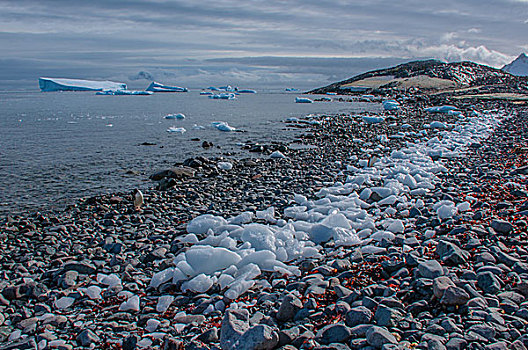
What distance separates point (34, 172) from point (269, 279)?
9399 mm

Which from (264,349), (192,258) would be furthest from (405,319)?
(192,258)

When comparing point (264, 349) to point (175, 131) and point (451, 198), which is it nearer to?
point (451, 198)

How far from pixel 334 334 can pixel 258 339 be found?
54 centimetres

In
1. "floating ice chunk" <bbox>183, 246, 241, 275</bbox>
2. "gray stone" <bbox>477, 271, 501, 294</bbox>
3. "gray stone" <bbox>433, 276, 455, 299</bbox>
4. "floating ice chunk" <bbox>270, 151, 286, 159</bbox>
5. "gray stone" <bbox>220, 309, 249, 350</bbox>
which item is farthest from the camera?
"floating ice chunk" <bbox>270, 151, 286, 159</bbox>

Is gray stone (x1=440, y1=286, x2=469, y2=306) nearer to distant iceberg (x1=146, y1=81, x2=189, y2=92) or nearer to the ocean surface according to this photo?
the ocean surface

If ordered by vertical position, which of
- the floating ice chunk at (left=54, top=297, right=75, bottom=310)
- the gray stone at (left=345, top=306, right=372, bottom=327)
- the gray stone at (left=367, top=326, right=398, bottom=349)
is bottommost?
the floating ice chunk at (left=54, top=297, right=75, bottom=310)

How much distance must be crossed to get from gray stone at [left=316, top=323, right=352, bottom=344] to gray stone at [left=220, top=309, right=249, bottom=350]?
58 cm

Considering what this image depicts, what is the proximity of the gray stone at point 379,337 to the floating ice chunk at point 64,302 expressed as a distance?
2927 millimetres

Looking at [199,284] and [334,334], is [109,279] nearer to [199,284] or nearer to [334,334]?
[199,284]

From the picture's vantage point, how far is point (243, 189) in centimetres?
844

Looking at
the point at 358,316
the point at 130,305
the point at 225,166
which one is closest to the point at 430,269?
the point at 358,316

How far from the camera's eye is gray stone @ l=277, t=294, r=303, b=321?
3.23 metres

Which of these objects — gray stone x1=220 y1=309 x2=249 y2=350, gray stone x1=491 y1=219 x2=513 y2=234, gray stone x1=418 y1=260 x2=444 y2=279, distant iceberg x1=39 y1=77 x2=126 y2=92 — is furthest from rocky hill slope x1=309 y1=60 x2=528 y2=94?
gray stone x1=220 y1=309 x2=249 y2=350

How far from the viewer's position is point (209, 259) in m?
4.39
